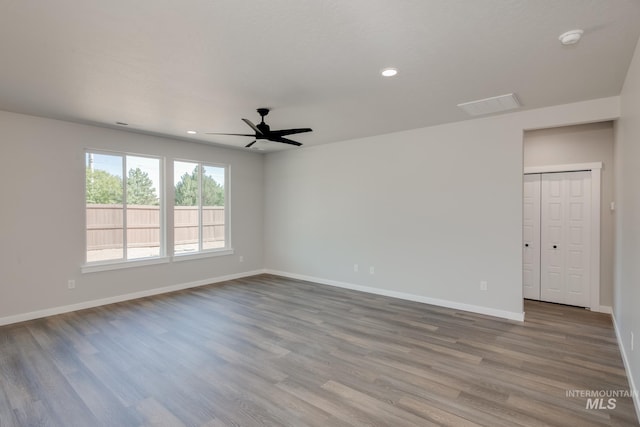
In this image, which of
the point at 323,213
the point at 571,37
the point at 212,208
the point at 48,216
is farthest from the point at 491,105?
the point at 48,216

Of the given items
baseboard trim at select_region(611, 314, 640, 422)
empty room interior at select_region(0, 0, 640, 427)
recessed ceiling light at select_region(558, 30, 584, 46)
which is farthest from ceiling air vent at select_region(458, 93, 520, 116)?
baseboard trim at select_region(611, 314, 640, 422)

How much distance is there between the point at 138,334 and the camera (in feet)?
12.4

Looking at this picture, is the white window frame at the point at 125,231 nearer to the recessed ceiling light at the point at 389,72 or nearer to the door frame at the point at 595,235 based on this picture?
the recessed ceiling light at the point at 389,72

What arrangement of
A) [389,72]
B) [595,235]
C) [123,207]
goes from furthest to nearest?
[123,207], [595,235], [389,72]

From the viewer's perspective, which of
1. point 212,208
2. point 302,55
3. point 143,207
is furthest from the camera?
point 212,208

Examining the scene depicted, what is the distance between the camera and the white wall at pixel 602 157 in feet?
14.8

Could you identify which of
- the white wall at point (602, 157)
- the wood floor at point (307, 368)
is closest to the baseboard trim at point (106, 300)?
the wood floor at point (307, 368)

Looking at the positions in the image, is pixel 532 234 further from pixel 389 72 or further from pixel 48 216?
pixel 48 216

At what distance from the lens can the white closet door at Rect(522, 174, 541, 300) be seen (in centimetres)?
516

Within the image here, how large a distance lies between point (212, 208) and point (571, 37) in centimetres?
601

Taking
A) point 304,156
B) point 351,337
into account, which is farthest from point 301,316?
point 304,156

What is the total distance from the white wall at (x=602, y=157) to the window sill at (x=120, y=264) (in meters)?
6.83

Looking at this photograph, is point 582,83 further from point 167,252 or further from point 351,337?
point 167,252

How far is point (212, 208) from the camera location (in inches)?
258
